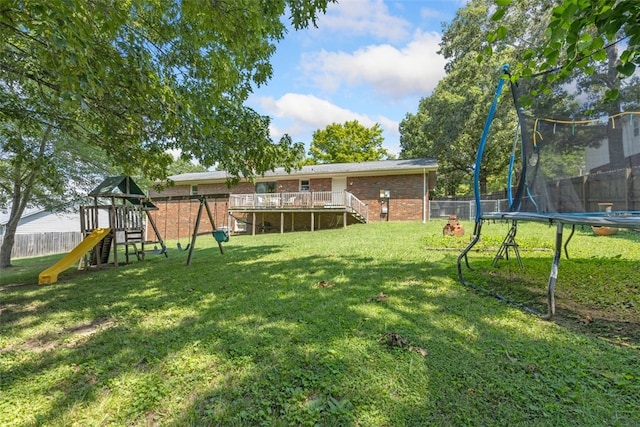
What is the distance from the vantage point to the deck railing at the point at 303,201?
16203mm

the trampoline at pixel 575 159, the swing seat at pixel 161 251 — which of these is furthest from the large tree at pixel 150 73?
the trampoline at pixel 575 159

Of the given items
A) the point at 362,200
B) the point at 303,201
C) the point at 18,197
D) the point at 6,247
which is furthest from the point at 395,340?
the point at 362,200

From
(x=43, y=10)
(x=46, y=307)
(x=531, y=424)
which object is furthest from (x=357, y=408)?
(x=46, y=307)

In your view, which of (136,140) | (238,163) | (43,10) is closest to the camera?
(43,10)

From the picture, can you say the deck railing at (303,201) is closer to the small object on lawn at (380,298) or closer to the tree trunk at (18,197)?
the tree trunk at (18,197)

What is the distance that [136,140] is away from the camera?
19.4 ft

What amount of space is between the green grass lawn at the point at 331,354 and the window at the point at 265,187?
53.4ft

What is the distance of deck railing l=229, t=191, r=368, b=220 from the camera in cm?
1620

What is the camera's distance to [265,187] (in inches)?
825

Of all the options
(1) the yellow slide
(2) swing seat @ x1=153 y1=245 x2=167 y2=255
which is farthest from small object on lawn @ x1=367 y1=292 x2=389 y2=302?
(2) swing seat @ x1=153 y1=245 x2=167 y2=255

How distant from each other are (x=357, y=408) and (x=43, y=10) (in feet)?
11.3

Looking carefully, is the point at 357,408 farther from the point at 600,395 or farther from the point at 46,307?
the point at 46,307

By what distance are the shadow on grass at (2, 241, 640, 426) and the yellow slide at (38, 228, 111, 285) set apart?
84.4 inches

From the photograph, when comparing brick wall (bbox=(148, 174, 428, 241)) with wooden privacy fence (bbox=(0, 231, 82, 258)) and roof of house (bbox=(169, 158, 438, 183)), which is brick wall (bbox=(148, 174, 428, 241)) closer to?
roof of house (bbox=(169, 158, 438, 183))
